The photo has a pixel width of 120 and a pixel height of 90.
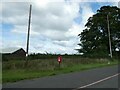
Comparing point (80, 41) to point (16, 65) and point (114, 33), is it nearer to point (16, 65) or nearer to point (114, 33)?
point (114, 33)

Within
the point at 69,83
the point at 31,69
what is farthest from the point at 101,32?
the point at 69,83

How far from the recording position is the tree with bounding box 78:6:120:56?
81.8 metres

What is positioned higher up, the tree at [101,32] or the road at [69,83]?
the tree at [101,32]

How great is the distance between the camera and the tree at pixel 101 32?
81812 mm

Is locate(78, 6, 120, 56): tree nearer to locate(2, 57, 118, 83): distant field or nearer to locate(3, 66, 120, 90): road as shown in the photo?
locate(2, 57, 118, 83): distant field

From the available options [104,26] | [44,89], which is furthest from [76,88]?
[104,26]

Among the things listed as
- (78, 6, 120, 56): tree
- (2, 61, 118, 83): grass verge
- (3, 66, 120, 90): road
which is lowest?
(3, 66, 120, 90): road

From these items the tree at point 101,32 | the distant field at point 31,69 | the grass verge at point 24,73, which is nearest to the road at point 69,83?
the grass verge at point 24,73

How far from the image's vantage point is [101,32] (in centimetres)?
8481

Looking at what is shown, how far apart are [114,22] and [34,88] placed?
70646 millimetres

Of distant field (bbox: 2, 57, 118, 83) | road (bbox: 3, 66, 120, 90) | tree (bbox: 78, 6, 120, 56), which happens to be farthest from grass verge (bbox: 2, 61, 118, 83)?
tree (bbox: 78, 6, 120, 56)

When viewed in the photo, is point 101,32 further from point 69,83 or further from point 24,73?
point 69,83

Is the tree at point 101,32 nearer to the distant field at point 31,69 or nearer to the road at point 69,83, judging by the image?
the distant field at point 31,69

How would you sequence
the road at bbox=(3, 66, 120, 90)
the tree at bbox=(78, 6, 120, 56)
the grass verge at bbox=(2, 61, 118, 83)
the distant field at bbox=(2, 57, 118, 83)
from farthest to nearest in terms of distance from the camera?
the tree at bbox=(78, 6, 120, 56) < the distant field at bbox=(2, 57, 118, 83) < the grass verge at bbox=(2, 61, 118, 83) < the road at bbox=(3, 66, 120, 90)
